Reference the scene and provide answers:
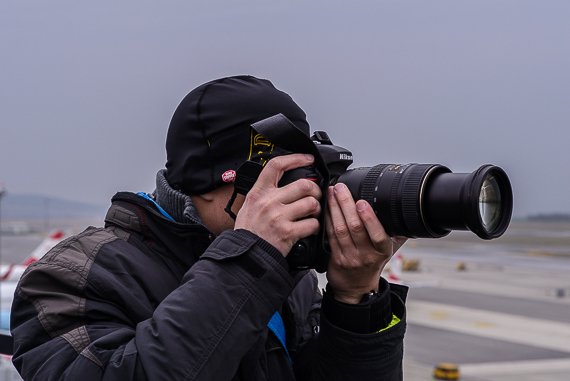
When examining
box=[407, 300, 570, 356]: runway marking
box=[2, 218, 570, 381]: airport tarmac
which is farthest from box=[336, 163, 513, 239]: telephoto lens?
box=[407, 300, 570, 356]: runway marking

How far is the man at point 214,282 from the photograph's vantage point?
1.15m

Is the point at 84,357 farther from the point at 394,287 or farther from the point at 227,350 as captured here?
the point at 394,287

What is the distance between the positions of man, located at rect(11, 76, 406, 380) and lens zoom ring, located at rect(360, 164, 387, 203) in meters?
0.07

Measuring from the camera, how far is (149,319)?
3.91 ft

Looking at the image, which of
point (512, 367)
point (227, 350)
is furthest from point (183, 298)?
point (512, 367)

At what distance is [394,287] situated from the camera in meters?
1.63

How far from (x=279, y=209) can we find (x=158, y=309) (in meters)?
0.35

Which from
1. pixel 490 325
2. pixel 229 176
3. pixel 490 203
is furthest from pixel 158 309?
pixel 490 325

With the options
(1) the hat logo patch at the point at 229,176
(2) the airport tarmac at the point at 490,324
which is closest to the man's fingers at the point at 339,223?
(1) the hat logo patch at the point at 229,176

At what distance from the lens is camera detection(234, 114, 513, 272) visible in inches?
51.8

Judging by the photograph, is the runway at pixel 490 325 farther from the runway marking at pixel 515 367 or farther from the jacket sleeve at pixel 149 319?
the jacket sleeve at pixel 149 319

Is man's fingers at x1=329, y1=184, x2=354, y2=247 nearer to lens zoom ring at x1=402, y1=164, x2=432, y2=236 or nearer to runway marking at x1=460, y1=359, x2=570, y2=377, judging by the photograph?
lens zoom ring at x1=402, y1=164, x2=432, y2=236

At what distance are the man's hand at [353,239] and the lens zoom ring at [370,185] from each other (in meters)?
0.05

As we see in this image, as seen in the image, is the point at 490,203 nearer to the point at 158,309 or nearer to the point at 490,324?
the point at 158,309
